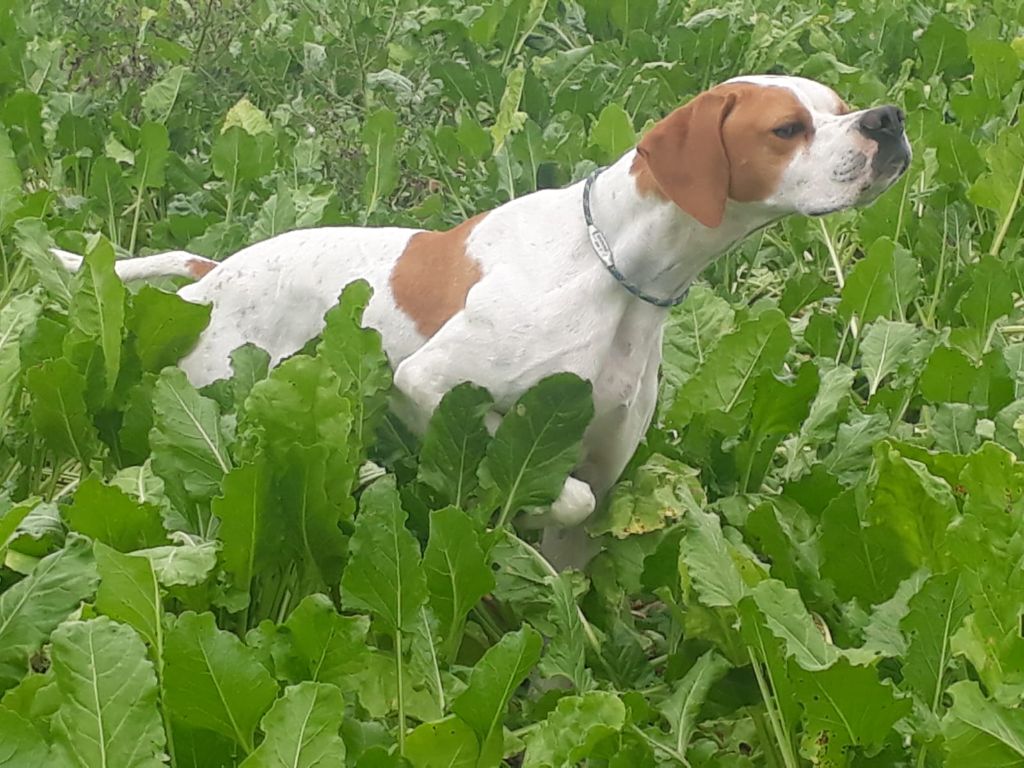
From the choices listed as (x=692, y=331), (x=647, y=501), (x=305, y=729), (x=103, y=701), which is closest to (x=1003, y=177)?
(x=692, y=331)

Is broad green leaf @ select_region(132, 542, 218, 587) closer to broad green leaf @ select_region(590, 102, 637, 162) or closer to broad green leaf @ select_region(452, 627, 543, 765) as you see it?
broad green leaf @ select_region(452, 627, 543, 765)

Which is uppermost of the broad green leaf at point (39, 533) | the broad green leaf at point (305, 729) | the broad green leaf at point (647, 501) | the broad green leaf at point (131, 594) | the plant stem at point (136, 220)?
the broad green leaf at point (131, 594)

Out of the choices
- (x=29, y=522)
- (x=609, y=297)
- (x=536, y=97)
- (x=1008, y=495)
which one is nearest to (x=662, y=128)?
(x=609, y=297)

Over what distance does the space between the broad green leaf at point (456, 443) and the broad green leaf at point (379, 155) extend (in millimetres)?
1697

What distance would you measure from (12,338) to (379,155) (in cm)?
147

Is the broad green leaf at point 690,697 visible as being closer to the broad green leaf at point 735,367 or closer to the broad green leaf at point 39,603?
the broad green leaf at point 735,367

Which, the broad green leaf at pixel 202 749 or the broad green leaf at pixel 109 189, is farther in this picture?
the broad green leaf at pixel 109 189

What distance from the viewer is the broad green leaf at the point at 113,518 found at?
6.16 feet

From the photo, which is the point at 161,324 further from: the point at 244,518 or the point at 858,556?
the point at 858,556

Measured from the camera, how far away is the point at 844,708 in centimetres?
163

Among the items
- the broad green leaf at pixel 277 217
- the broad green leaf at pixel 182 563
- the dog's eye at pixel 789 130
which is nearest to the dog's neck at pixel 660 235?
the dog's eye at pixel 789 130

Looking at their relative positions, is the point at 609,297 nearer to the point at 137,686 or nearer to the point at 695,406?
the point at 695,406

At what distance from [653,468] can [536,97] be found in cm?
224

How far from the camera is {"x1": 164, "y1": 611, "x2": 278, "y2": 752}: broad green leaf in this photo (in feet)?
5.08
